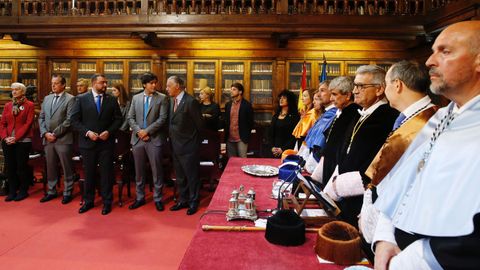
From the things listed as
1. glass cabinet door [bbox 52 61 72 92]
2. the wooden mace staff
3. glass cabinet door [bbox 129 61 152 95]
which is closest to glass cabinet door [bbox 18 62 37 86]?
glass cabinet door [bbox 52 61 72 92]

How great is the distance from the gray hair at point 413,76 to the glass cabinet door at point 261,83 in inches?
252

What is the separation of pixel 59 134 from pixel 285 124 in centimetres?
299

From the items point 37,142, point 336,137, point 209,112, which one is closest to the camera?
point 336,137

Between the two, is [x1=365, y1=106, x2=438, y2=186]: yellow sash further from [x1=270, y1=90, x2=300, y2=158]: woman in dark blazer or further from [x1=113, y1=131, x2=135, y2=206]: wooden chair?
[x1=113, y1=131, x2=135, y2=206]: wooden chair

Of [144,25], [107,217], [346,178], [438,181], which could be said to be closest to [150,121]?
[107,217]

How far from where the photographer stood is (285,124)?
5.41 meters

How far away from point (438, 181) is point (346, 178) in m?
1.01

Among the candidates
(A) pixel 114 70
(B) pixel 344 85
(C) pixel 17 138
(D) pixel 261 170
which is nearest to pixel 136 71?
(A) pixel 114 70

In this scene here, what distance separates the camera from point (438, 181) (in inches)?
44.6

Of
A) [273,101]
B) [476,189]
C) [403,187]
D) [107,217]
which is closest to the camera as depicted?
[476,189]

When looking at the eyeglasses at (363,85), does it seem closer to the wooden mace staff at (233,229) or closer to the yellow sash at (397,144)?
the yellow sash at (397,144)

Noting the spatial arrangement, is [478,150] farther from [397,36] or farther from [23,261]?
[397,36]

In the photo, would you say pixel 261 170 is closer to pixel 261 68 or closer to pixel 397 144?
pixel 397 144

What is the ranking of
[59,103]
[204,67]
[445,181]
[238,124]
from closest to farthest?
[445,181], [59,103], [238,124], [204,67]
